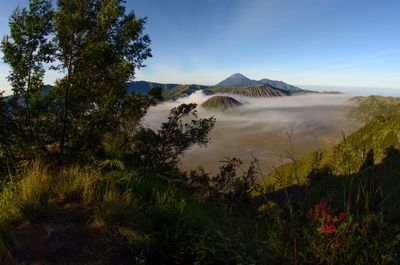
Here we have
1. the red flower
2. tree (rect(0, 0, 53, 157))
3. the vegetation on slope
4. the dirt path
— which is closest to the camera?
the red flower

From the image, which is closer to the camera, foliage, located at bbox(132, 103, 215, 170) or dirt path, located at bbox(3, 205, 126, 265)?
dirt path, located at bbox(3, 205, 126, 265)

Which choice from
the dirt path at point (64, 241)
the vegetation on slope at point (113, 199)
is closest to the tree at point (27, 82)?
the vegetation on slope at point (113, 199)

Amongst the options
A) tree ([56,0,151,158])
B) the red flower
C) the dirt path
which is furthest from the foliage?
the red flower

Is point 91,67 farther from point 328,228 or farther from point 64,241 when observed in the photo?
point 328,228

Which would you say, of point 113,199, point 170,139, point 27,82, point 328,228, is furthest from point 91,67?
point 170,139

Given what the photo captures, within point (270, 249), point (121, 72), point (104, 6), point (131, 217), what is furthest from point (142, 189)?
point (104, 6)

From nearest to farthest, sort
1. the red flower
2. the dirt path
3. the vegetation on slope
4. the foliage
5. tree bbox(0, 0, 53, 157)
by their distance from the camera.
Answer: the red flower
the vegetation on slope
the dirt path
tree bbox(0, 0, 53, 157)
the foliage

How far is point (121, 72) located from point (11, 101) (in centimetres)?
381

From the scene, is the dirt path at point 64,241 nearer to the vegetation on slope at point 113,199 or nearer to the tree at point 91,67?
the vegetation on slope at point 113,199

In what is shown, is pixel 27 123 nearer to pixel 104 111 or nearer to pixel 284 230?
pixel 104 111

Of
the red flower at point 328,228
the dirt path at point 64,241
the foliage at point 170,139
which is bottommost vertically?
the foliage at point 170,139

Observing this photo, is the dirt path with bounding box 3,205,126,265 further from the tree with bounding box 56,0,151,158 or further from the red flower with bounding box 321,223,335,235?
the tree with bounding box 56,0,151,158

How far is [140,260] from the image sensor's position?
4223 millimetres

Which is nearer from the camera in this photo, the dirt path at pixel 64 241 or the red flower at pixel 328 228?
the red flower at pixel 328 228
